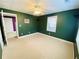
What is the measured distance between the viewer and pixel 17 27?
4477 millimetres

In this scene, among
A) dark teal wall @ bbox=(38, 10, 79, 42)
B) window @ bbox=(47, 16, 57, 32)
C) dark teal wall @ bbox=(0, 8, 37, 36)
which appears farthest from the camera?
window @ bbox=(47, 16, 57, 32)

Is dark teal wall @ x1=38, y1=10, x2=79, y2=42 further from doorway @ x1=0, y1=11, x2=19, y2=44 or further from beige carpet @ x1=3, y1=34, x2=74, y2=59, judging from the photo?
doorway @ x1=0, y1=11, x2=19, y2=44

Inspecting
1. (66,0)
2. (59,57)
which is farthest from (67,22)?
(59,57)

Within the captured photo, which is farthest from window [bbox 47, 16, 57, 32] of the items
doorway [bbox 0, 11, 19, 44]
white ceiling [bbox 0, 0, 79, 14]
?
doorway [bbox 0, 11, 19, 44]

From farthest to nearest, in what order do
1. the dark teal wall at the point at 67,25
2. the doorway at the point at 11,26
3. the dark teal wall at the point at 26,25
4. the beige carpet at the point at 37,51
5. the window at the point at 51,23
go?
the window at the point at 51,23 → the dark teal wall at the point at 26,25 → the doorway at the point at 11,26 → the dark teal wall at the point at 67,25 → the beige carpet at the point at 37,51

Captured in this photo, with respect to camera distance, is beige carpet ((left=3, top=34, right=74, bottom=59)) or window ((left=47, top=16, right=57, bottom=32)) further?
window ((left=47, top=16, right=57, bottom=32))

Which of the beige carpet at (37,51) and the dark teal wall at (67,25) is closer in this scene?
the beige carpet at (37,51)

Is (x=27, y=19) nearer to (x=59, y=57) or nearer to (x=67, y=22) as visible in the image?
(x=67, y=22)

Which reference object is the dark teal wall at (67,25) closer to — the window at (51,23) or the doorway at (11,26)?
the window at (51,23)

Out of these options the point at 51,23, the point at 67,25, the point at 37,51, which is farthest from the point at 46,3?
the point at 51,23

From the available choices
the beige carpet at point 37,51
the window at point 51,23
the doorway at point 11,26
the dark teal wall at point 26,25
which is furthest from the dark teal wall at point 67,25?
the doorway at point 11,26

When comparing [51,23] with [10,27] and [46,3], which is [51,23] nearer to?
[46,3]

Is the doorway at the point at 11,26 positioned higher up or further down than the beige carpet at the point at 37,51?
higher up

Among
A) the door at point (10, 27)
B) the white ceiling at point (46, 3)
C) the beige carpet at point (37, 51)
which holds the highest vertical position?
the white ceiling at point (46, 3)
